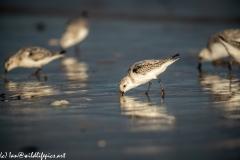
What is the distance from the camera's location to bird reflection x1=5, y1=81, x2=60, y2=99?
402 inches

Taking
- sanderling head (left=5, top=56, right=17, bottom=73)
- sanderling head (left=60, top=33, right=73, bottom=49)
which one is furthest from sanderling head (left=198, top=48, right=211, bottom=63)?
sanderling head (left=60, top=33, right=73, bottom=49)

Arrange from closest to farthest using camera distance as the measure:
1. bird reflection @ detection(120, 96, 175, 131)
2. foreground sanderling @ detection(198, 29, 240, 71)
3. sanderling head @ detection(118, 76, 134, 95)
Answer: bird reflection @ detection(120, 96, 175, 131) < sanderling head @ detection(118, 76, 134, 95) < foreground sanderling @ detection(198, 29, 240, 71)

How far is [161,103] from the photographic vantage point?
9.00 metres

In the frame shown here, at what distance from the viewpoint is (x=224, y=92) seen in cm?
986

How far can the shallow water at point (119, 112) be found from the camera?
625 cm

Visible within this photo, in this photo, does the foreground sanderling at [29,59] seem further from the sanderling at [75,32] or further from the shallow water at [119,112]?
the sanderling at [75,32]

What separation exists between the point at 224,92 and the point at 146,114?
2457 millimetres

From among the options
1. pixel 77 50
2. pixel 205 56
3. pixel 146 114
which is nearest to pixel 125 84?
pixel 146 114

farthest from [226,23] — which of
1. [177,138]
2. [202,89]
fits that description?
[177,138]

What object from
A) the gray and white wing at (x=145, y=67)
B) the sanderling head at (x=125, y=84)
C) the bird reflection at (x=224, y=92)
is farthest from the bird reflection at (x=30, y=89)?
the bird reflection at (x=224, y=92)

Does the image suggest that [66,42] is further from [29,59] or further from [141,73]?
[141,73]

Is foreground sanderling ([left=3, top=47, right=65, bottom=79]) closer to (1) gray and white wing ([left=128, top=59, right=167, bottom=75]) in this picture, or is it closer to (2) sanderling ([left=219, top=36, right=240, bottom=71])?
(1) gray and white wing ([left=128, top=59, right=167, bottom=75])

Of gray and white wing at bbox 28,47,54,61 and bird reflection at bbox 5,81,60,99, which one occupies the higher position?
gray and white wing at bbox 28,47,54,61

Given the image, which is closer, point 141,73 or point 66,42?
point 141,73
